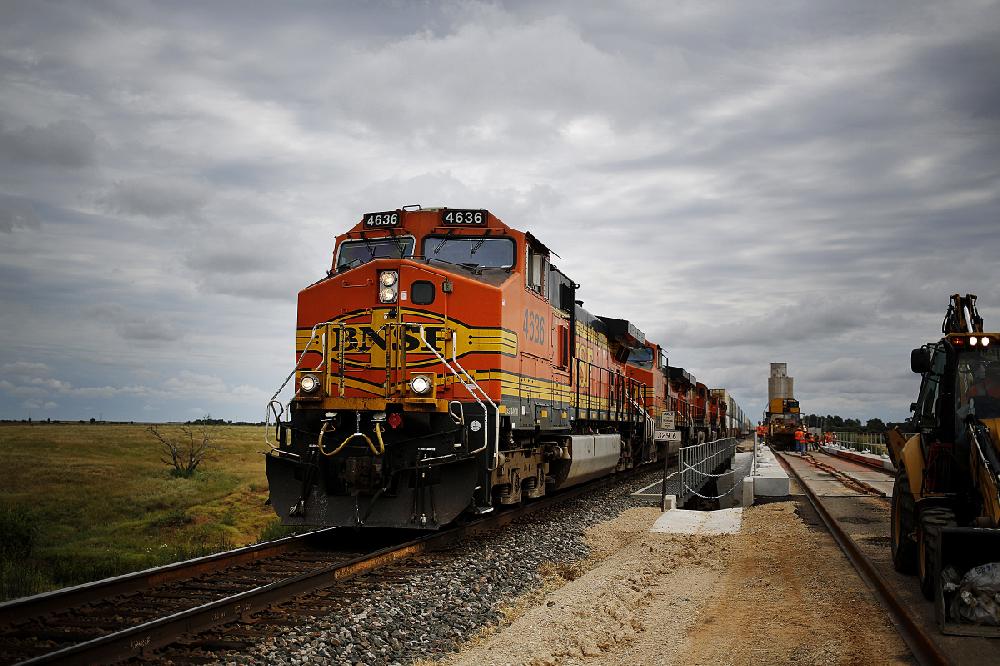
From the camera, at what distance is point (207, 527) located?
56.6 ft

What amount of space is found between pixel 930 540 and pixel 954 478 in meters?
1.01

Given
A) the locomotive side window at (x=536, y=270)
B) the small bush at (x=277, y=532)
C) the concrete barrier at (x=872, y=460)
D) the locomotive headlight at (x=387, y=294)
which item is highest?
the locomotive side window at (x=536, y=270)

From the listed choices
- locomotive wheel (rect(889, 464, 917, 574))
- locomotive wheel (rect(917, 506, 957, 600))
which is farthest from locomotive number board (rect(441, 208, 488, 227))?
locomotive wheel (rect(917, 506, 957, 600))

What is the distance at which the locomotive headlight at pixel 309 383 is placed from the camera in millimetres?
10570

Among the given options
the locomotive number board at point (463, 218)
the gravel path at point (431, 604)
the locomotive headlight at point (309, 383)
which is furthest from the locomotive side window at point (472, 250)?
the gravel path at point (431, 604)

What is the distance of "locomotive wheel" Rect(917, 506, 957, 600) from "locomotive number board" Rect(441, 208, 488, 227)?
7.04 meters

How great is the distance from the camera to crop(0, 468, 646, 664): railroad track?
5852 mm

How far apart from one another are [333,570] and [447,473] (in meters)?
2.46

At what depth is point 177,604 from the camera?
7.14 m

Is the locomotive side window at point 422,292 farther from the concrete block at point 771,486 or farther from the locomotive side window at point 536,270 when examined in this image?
the concrete block at point 771,486

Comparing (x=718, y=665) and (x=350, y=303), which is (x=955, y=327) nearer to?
(x=718, y=665)

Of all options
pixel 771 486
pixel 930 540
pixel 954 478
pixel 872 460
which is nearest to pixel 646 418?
pixel 771 486

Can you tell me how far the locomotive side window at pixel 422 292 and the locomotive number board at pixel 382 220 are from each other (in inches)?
59.9

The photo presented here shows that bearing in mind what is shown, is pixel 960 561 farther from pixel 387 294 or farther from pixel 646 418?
pixel 646 418
